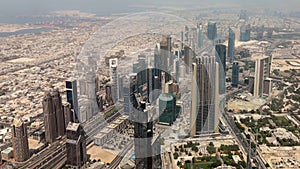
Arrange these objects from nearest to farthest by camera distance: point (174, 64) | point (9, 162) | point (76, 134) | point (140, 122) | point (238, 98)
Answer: point (140, 122)
point (76, 134)
point (9, 162)
point (174, 64)
point (238, 98)

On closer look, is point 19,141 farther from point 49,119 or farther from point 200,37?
point 200,37

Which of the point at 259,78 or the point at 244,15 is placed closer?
the point at 259,78

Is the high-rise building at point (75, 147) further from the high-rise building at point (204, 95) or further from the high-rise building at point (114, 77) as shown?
the high-rise building at point (204, 95)

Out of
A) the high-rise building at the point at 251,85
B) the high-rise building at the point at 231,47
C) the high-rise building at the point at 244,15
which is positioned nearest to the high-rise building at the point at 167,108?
the high-rise building at the point at 251,85

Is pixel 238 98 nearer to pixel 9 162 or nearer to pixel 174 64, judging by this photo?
pixel 174 64

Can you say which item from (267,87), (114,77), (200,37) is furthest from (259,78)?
(114,77)

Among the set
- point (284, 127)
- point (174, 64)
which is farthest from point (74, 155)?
point (284, 127)
